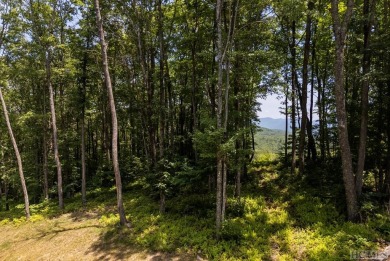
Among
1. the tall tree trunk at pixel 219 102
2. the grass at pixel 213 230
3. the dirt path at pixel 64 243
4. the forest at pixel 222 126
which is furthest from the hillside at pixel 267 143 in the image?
the dirt path at pixel 64 243

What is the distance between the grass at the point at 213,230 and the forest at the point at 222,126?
0.06m

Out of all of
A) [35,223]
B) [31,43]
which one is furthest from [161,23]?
[35,223]

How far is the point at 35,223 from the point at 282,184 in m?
13.8

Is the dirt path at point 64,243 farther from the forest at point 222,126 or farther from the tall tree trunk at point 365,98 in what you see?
the tall tree trunk at point 365,98

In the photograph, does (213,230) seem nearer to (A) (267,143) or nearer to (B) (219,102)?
(B) (219,102)

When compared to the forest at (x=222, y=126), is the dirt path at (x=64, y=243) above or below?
below

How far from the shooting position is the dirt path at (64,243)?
364 inches

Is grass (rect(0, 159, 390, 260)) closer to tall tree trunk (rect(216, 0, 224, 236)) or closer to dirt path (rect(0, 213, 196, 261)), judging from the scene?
dirt path (rect(0, 213, 196, 261))

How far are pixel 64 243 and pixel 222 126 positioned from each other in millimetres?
8458

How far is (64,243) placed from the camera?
10562 mm

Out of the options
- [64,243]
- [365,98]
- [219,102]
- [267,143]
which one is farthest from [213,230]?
[267,143]

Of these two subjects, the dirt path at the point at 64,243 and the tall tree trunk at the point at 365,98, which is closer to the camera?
the dirt path at the point at 64,243

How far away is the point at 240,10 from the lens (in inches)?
447

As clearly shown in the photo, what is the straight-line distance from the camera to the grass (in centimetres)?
845
